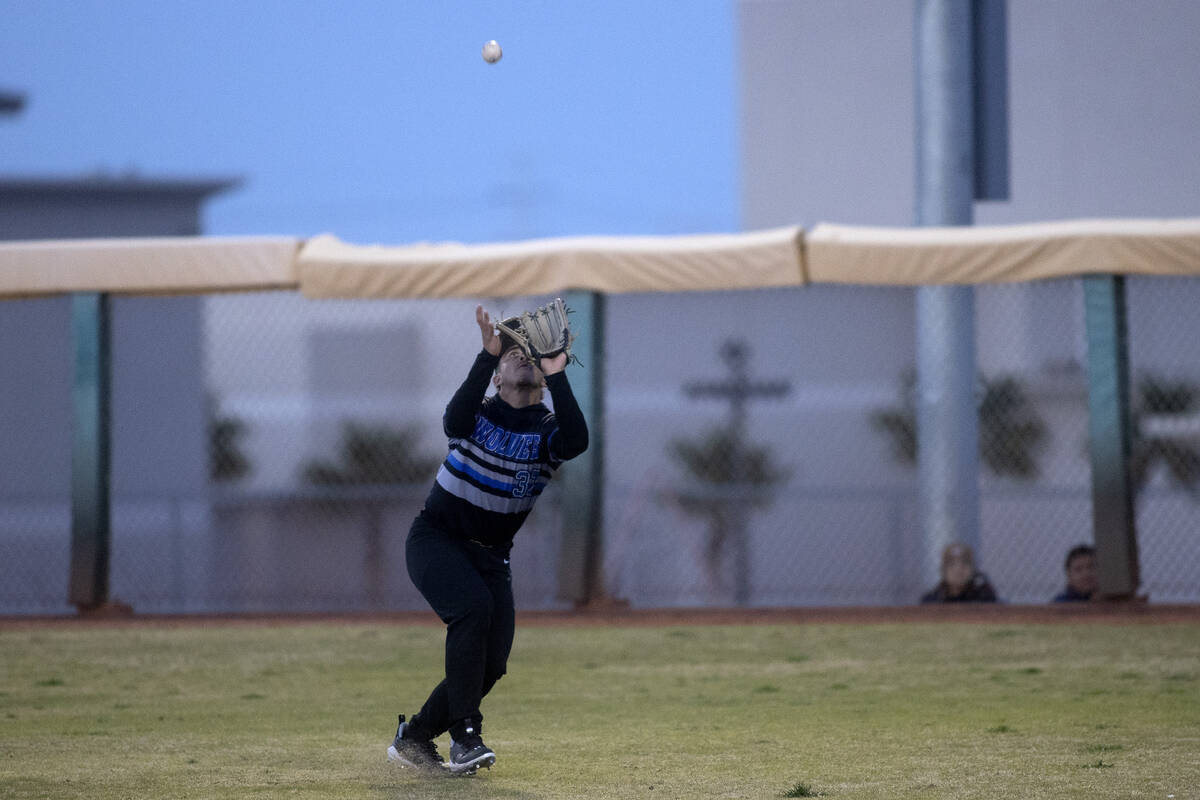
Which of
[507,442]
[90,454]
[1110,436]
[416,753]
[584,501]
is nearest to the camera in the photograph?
[507,442]

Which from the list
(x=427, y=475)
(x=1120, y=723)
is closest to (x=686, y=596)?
(x=1120, y=723)

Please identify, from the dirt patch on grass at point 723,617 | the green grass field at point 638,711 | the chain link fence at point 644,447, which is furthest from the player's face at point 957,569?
the chain link fence at point 644,447

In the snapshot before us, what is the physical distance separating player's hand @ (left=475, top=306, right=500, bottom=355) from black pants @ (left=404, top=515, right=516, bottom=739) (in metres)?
0.77

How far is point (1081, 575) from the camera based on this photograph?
10.9 metres

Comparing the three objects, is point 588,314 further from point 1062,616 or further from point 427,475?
point 427,475

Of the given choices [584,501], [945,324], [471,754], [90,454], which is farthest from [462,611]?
[945,324]

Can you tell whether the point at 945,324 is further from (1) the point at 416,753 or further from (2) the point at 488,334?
(1) the point at 416,753

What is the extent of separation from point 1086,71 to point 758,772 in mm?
37133

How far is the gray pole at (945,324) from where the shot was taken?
12414mm

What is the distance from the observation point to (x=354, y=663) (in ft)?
31.3

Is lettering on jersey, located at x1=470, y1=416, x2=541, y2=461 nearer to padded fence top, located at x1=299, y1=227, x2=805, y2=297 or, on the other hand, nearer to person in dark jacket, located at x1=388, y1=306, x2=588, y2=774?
person in dark jacket, located at x1=388, y1=306, x2=588, y2=774

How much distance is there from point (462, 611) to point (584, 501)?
5312 millimetres

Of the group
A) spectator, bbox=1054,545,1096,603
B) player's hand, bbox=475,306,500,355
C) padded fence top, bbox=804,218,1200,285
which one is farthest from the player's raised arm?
spectator, bbox=1054,545,1096,603

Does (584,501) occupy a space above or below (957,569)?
above
